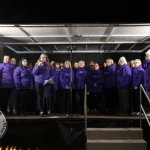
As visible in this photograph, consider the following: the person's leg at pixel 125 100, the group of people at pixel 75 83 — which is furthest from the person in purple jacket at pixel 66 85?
the person's leg at pixel 125 100

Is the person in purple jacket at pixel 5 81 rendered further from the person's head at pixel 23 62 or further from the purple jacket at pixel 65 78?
the purple jacket at pixel 65 78

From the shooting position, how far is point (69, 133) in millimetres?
8305

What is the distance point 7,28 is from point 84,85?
11.2ft

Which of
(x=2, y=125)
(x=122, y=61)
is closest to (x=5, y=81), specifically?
(x=2, y=125)

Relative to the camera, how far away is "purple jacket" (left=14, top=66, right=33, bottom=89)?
29.8ft

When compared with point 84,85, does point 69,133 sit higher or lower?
lower

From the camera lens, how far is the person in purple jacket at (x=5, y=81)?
890 centimetres

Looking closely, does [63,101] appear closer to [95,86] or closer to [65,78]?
[65,78]

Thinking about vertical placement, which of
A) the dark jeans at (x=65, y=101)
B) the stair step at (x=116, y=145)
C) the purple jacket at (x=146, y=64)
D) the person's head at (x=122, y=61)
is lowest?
the stair step at (x=116, y=145)

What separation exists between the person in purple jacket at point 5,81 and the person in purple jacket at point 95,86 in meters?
2.84

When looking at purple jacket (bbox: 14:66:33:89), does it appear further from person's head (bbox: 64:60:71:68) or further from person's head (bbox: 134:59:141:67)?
person's head (bbox: 134:59:141:67)
